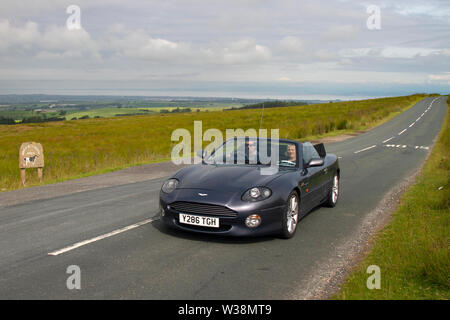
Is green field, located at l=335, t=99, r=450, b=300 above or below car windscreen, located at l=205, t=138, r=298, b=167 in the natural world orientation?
below

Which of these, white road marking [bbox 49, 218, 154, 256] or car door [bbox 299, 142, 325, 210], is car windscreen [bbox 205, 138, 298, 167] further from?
white road marking [bbox 49, 218, 154, 256]

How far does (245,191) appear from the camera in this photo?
18.4 feet

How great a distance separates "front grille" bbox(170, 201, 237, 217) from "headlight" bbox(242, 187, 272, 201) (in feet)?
0.98

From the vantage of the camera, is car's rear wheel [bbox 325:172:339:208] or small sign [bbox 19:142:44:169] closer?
car's rear wheel [bbox 325:172:339:208]

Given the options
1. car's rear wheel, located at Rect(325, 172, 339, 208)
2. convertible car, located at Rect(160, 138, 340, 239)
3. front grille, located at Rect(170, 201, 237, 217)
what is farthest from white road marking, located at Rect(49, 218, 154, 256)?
car's rear wheel, located at Rect(325, 172, 339, 208)

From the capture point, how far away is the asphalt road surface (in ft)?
13.6

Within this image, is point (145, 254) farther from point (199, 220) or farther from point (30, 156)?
point (30, 156)

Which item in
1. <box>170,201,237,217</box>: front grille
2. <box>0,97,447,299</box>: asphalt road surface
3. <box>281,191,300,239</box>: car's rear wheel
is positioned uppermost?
<box>170,201,237,217</box>: front grille

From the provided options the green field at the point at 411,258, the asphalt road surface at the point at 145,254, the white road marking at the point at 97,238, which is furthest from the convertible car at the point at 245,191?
the green field at the point at 411,258

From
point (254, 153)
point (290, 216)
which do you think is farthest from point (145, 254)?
point (254, 153)

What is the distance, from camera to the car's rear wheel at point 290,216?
583cm

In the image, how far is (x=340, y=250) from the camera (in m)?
5.65

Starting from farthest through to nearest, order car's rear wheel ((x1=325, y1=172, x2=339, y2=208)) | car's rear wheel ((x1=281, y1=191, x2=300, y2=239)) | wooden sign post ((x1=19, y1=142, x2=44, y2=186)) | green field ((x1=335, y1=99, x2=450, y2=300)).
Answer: wooden sign post ((x1=19, y1=142, x2=44, y2=186)), car's rear wheel ((x1=325, y1=172, x2=339, y2=208)), car's rear wheel ((x1=281, y1=191, x2=300, y2=239)), green field ((x1=335, y1=99, x2=450, y2=300))
